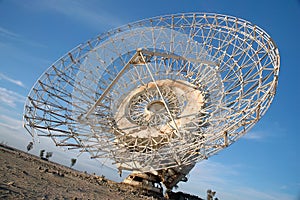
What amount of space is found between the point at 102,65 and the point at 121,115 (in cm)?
577

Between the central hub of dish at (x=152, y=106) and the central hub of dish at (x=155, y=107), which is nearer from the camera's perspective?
the central hub of dish at (x=152, y=106)

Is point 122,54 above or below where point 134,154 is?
above

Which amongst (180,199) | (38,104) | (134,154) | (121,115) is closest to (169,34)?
(121,115)

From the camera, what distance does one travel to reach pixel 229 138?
732 inches

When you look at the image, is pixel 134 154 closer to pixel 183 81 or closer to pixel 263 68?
pixel 183 81

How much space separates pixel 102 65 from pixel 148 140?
31.9ft

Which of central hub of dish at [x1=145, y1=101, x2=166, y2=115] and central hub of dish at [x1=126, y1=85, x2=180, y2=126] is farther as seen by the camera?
central hub of dish at [x1=145, y1=101, x2=166, y2=115]

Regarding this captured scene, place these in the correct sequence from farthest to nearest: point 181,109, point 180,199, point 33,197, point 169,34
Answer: point 180,199 < point 169,34 < point 181,109 < point 33,197

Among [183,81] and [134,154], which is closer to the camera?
[134,154]

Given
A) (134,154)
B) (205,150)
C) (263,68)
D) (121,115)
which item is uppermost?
(263,68)

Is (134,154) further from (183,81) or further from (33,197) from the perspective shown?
(33,197)

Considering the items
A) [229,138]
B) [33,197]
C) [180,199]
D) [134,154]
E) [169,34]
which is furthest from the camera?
[180,199]

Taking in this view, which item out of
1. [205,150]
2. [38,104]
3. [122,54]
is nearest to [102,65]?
[122,54]

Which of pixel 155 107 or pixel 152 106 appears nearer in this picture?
pixel 155 107
